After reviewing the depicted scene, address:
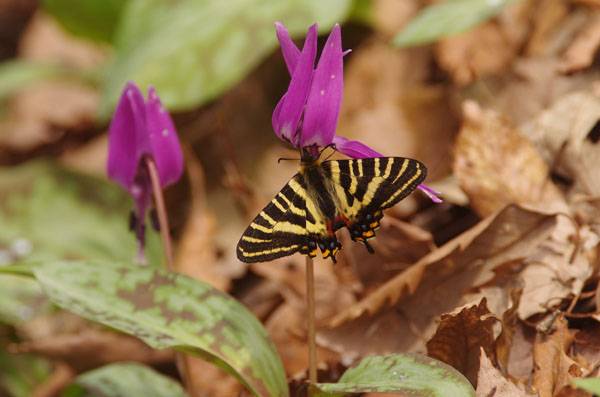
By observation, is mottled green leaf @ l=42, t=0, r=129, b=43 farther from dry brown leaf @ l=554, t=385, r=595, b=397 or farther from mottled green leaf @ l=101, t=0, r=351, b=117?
dry brown leaf @ l=554, t=385, r=595, b=397

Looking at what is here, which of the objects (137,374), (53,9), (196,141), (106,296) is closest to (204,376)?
(137,374)

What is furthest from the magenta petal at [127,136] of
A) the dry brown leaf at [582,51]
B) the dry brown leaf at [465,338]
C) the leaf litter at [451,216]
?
the dry brown leaf at [582,51]

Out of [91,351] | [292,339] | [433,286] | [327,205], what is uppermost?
[327,205]

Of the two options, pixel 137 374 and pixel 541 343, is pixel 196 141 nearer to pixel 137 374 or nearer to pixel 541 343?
pixel 137 374

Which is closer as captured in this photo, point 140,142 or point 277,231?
point 277,231

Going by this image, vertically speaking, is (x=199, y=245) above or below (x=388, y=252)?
below

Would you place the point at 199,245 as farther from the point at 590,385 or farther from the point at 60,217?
the point at 590,385

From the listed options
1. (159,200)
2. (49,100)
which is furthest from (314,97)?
(49,100)
